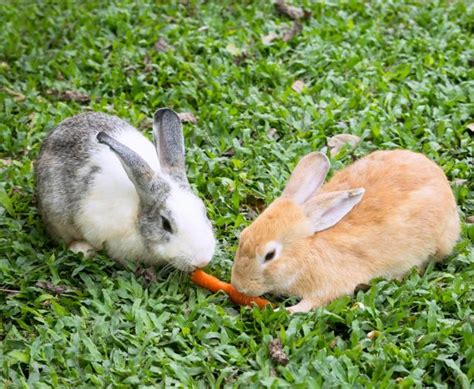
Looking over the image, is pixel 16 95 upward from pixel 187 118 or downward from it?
upward

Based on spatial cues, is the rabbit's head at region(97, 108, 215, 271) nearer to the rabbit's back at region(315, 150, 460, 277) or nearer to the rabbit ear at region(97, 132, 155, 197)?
the rabbit ear at region(97, 132, 155, 197)

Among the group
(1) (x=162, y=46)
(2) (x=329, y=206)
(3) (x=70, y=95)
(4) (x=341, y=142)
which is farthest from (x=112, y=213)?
(1) (x=162, y=46)

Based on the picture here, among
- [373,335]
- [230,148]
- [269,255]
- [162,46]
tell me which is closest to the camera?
[373,335]

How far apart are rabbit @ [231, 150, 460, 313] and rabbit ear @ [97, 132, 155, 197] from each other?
704 millimetres

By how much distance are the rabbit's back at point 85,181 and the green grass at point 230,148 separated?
0.21 m

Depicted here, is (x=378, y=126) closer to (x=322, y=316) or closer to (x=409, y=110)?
(x=409, y=110)

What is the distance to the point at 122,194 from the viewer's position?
17.6 feet

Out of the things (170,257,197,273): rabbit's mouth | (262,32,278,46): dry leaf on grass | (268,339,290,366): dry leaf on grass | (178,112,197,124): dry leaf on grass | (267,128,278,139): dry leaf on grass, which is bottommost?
(268,339,290,366): dry leaf on grass

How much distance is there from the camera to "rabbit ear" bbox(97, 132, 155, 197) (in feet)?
16.7

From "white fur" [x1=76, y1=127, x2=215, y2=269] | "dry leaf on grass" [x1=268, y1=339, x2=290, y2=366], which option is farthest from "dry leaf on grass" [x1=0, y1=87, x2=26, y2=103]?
"dry leaf on grass" [x1=268, y1=339, x2=290, y2=366]

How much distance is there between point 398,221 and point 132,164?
5.25ft

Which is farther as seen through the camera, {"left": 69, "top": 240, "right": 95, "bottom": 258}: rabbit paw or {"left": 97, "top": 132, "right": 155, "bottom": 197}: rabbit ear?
{"left": 69, "top": 240, "right": 95, "bottom": 258}: rabbit paw

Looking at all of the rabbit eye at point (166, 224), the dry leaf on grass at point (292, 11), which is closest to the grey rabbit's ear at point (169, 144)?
the rabbit eye at point (166, 224)

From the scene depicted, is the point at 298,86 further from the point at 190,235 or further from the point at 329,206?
the point at 190,235
